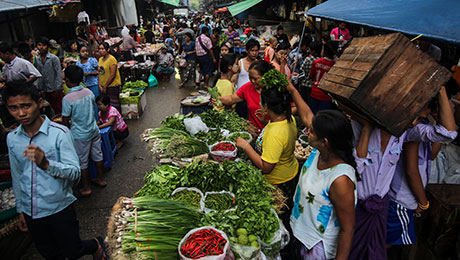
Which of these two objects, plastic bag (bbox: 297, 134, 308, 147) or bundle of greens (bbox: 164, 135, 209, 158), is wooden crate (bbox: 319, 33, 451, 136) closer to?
bundle of greens (bbox: 164, 135, 209, 158)

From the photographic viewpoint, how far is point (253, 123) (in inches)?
168

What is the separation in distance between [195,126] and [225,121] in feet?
Result: 1.94

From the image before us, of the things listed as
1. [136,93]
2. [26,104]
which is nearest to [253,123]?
[26,104]

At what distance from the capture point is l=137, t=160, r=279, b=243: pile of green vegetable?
2387mm

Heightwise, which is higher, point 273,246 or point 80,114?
point 80,114

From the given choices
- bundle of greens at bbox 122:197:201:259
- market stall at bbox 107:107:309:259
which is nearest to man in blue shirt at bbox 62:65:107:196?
market stall at bbox 107:107:309:259

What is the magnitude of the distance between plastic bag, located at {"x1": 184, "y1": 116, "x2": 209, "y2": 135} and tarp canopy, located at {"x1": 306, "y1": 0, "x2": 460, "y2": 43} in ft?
8.81

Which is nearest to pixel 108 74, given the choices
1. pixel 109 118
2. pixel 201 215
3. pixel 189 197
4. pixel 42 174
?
pixel 109 118

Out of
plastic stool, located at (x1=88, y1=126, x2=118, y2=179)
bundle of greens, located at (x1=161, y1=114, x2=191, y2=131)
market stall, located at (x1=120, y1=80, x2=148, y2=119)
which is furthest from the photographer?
market stall, located at (x1=120, y1=80, x2=148, y2=119)

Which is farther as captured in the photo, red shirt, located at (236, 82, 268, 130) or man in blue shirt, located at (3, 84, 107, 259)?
red shirt, located at (236, 82, 268, 130)

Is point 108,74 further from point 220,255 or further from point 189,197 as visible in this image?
point 220,255

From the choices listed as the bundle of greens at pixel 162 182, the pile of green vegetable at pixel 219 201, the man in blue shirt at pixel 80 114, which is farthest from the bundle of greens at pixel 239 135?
the man in blue shirt at pixel 80 114

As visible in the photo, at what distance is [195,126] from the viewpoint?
13.7 ft

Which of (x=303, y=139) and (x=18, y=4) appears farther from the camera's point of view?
(x=18, y=4)
